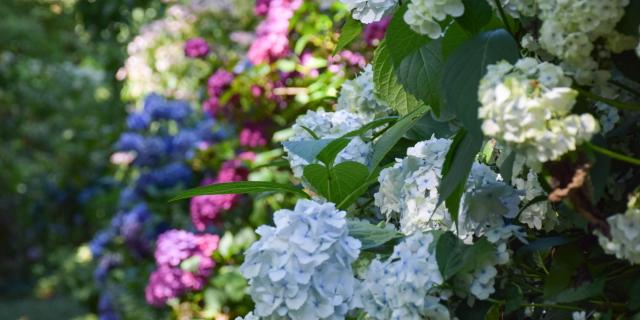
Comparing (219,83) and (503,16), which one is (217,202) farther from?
(503,16)

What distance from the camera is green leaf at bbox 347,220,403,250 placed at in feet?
3.97

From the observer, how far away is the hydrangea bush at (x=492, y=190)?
0.92m

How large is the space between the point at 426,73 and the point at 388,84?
17 centimetres

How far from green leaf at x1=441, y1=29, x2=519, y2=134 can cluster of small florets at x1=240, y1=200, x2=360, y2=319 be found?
0.73ft

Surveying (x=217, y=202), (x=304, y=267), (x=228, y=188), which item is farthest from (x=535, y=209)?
(x=217, y=202)

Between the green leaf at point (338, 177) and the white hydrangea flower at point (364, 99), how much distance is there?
1.16 ft

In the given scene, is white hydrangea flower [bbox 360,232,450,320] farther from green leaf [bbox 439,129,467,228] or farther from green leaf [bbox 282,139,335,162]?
green leaf [bbox 282,139,335,162]

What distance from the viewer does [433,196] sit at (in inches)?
48.2

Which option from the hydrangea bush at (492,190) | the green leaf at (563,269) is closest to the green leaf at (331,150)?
the hydrangea bush at (492,190)

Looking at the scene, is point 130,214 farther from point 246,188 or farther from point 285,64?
point 246,188

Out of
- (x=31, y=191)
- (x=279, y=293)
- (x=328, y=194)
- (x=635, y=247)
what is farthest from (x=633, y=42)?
(x=31, y=191)

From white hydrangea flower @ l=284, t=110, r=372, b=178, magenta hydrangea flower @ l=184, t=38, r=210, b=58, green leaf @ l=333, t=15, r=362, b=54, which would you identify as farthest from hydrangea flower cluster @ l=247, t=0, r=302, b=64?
green leaf @ l=333, t=15, r=362, b=54

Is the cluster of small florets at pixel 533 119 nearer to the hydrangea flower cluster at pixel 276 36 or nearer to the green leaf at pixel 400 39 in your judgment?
the green leaf at pixel 400 39

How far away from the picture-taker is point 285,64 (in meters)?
3.30
